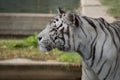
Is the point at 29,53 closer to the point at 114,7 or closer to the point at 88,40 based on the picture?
the point at 114,7

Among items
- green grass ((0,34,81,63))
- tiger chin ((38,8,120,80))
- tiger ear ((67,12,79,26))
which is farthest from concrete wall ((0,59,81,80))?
tiger ear ((67,12,79,26))

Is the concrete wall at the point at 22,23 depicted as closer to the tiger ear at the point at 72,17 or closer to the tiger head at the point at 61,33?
the tiger head at the point at 61,33

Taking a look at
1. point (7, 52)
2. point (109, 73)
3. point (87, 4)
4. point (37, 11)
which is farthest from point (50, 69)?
point (37, 11)

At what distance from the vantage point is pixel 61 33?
3.38 m

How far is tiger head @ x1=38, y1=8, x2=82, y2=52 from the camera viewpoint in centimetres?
332

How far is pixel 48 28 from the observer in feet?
11.2

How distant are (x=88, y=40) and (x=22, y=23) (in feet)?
12.0

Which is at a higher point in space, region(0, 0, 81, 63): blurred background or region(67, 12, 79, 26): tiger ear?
region(67, 12, 79, 26): tiger ear

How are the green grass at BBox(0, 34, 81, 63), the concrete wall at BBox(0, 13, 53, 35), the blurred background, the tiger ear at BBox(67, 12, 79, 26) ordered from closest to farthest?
the tiger ear at BBox(67, 12, 79, 26) < the green grass at BBox(0, 34, 81, 63) < the blurred background < the concrete wall at BBox(0, 13, 53, 35)

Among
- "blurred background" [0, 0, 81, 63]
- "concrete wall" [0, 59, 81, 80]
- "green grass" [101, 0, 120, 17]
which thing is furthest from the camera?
"green grass" [101, 0, 120, 17]

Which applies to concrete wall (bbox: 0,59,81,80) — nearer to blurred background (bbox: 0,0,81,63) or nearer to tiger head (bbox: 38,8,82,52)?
blurred background (bbox: 0,0,81,63)

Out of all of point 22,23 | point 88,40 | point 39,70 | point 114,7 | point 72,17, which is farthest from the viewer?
point 22,23

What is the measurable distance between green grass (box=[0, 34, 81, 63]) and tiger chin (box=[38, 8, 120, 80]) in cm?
161

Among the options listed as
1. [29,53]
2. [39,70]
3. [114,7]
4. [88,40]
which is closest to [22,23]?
[29,53]
